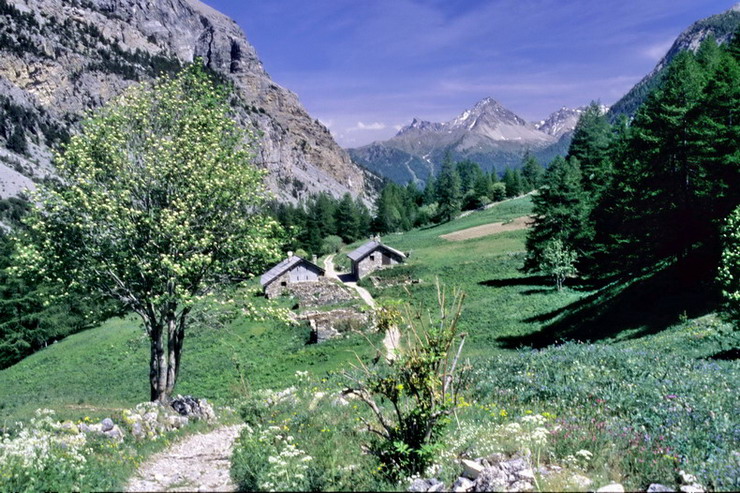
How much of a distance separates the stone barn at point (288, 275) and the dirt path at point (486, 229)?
29347 mm

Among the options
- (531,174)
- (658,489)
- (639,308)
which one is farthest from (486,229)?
(658,489)

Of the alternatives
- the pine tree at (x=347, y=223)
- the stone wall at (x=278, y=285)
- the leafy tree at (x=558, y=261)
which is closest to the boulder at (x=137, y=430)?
the leafy tree at (x=558, y=261)

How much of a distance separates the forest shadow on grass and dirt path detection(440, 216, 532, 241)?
144ft

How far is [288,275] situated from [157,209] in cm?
4869

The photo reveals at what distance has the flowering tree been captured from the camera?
1432 cm

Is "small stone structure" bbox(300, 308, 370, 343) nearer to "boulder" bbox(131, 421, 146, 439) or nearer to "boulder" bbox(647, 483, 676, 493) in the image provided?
"boulder" bbox(131, 421, 146, 439)

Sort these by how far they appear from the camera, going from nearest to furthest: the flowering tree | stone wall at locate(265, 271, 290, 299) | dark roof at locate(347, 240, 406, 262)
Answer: the flowering tree
stone wall at locate(265, 271, 290, 299)
dark roof at locate(347, 240, 406, 262)

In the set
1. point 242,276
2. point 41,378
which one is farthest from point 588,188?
point 41,378

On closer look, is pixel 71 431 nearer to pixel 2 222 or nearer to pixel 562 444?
pixel 562 444

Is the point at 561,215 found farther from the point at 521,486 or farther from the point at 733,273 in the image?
the point at 521,486

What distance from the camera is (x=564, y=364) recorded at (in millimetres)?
15250

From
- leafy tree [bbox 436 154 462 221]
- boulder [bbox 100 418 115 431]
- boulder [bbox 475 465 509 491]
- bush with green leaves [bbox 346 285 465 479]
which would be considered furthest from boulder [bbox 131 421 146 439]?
leafy tree [bbox 436 154 462 221]

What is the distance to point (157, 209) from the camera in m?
15.0

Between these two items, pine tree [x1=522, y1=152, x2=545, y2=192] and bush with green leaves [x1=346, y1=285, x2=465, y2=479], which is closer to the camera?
bush with green leaves [x1=346, y1=285, x2=465, y2=479]
